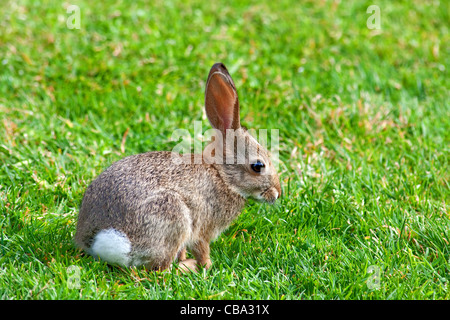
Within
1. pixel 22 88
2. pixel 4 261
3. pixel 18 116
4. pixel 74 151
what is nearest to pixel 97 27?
pixel 22 88

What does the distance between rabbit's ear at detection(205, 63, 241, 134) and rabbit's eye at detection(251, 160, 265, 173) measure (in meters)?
Result: 0.32

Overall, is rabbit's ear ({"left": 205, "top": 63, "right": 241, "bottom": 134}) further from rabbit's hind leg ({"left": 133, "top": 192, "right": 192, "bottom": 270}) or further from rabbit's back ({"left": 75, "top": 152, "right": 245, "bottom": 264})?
rabbit's hind leg ({"left": 133, "top": 192, "right": 192, "bottom": 270})

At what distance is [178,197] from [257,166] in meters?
0.73

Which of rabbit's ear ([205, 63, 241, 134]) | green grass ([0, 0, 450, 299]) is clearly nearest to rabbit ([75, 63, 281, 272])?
rabbit's ear ([205, 63, 241, 134])

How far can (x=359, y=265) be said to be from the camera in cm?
416

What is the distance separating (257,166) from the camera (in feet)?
15.2

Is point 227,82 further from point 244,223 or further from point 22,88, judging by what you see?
point 22,88

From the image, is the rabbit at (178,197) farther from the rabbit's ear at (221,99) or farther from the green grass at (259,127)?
the green grass at (259,127)

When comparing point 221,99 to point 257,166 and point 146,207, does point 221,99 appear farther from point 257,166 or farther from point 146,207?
point 146,207

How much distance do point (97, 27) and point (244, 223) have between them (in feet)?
13.8

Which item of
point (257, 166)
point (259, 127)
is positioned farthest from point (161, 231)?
point (259, 127)

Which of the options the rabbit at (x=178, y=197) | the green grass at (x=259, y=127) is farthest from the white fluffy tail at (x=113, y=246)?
the green grass at (x=259, y=127)

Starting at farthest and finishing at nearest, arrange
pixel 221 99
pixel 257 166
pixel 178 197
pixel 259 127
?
pixel 259 127
pixel 257 166
pixel 221 99
pixel 178 197
